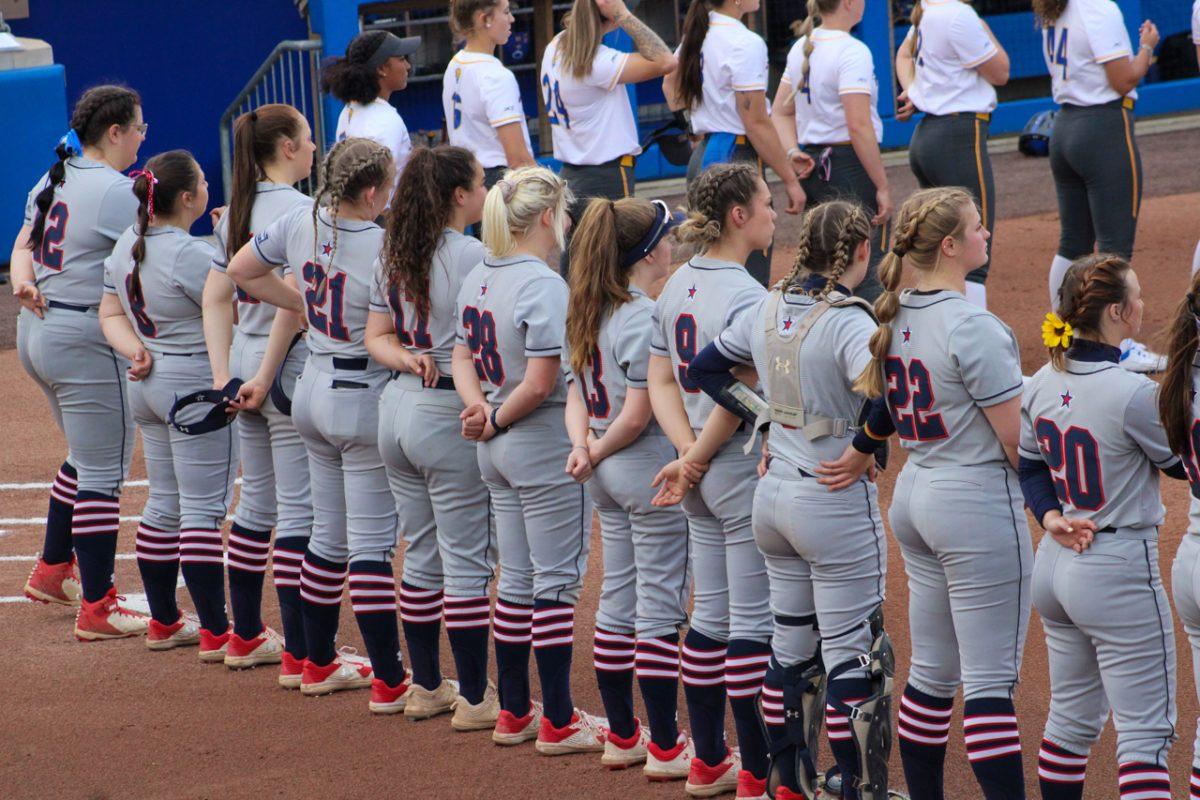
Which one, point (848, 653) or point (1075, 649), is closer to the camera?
point (1075, 649)

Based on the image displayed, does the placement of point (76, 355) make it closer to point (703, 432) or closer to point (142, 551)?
point (142, 551)

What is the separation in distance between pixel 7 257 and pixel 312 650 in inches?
359

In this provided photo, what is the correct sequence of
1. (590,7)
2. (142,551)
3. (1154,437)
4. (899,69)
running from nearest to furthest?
(1154,437) → (142,551) → (590,7) → (899,69)

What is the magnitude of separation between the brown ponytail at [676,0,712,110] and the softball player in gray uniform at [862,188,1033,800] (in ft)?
13.4

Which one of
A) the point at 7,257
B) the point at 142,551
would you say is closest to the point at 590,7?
the point at 142,551

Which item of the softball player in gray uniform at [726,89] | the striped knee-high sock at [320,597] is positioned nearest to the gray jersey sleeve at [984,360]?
the striped knee-high sock at [320,597]

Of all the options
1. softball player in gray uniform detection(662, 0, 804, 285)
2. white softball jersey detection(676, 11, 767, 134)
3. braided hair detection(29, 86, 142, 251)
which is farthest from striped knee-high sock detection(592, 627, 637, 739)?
white softball jersey detection(676, 11, 767, 134)

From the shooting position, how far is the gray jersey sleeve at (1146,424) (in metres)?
3.64

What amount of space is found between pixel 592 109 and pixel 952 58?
1864mm

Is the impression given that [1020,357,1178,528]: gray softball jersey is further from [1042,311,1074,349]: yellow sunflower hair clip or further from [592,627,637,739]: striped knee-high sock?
[592,627,637,739]: striped knee-high sock

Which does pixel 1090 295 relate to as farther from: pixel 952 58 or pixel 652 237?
pixel 952 58

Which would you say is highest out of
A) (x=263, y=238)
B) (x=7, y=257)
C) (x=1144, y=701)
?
(x=263, y=238)

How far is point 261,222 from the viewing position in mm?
5473

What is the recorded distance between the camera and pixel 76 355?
610 centimetres
